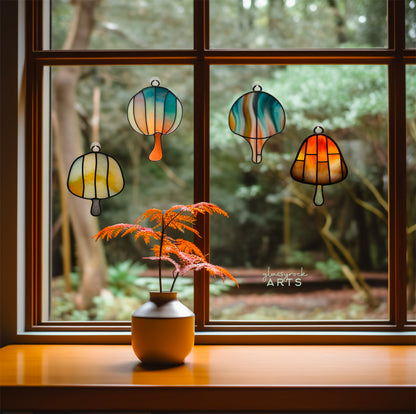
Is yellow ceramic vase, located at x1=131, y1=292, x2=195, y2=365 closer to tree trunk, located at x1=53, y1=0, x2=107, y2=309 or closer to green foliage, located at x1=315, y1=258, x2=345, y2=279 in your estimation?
tree trunk, located at x1=53, y1=0, x2=107, y2=309

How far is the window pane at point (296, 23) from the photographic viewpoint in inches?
116

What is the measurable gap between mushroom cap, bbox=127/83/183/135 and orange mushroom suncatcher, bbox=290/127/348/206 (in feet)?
2.35

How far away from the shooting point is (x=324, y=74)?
3096 mm

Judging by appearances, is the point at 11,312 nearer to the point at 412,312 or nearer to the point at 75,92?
the point at 75,92

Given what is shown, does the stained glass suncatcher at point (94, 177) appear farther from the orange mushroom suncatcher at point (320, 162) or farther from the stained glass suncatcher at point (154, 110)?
the orange mushroom suncatcher at point (320, 162)

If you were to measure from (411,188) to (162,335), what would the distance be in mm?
1904

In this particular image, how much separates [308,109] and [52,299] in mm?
2127

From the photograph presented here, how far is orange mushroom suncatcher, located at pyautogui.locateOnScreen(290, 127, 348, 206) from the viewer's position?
7.38 ft

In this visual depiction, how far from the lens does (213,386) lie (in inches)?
62.4

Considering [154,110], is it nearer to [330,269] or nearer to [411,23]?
[330,269]

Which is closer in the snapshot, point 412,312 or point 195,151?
point 195,151

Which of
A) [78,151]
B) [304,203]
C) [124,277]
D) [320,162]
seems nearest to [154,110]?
[78,151]

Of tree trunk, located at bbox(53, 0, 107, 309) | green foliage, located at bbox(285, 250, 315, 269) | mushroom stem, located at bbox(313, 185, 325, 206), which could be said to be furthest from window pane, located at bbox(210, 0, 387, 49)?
green foliage, located at bbox(285, 250, 315, 269)

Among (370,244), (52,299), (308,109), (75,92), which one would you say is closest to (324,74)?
(308,109)
